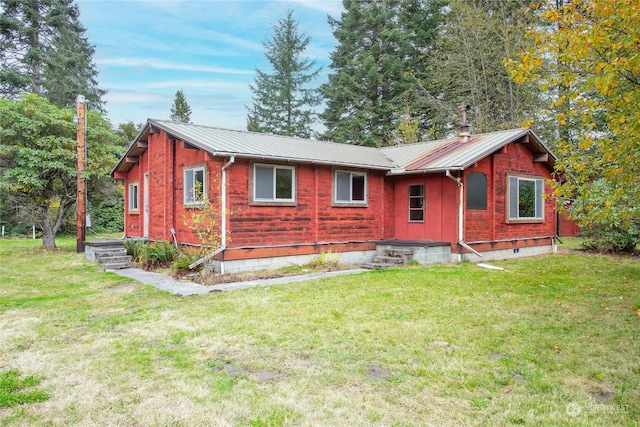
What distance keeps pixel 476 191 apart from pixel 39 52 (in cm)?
3080

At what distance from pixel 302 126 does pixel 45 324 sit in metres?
28.2

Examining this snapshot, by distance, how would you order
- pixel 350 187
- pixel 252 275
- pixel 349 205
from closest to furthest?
pixel 252 275, pixel 349 205, pixel 350 187

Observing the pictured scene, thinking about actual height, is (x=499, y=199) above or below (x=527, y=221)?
above

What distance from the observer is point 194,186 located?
1130cm

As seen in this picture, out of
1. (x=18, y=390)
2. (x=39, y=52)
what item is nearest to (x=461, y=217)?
(x=18, y=390)

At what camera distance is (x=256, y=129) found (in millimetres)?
33562

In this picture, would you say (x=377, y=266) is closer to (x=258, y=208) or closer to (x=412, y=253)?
(x=412, y=253)

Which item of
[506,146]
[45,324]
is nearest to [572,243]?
[506,146]

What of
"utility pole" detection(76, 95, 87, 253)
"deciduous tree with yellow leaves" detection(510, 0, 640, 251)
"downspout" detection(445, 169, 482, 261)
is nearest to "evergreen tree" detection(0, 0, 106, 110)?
"utility pole" detection(76, 95, 87, 253)

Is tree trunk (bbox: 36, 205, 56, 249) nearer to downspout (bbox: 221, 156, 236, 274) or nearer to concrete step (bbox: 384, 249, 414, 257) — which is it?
downspout (bbox: 221, 156, 236, 274)

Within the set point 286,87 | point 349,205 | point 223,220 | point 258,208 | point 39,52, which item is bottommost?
point 223,220

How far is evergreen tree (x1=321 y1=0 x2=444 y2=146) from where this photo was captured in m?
28.5

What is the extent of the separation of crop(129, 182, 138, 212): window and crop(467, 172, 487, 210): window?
11477mm

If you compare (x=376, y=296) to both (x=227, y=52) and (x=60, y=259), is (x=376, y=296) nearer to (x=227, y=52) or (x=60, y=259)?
(x=60, y=259)
